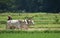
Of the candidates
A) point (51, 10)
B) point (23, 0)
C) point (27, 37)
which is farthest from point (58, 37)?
point (23, 0)

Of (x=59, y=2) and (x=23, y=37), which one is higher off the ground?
(x=23, y=37)

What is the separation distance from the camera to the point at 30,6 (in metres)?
57.9

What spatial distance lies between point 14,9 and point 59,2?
10438 millimetres

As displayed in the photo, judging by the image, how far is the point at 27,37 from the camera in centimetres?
1035

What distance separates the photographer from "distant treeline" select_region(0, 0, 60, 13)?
5159cm

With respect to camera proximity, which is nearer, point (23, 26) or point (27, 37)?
point (27, 37)

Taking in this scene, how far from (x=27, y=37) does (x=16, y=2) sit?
47.3 m

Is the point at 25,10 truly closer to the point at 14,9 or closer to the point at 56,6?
the point at 14,9

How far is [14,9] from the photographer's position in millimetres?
54906

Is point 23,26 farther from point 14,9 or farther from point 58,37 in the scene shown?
point 14,9

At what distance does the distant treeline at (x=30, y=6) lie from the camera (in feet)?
169

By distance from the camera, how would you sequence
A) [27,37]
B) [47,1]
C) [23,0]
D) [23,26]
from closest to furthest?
1. [27,37]
2. [23,26]
3. [47,1]
4. [23,0]

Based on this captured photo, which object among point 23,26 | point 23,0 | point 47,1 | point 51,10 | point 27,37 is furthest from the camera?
point 23,0

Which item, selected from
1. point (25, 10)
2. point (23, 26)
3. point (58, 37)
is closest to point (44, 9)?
point (25, 10)
